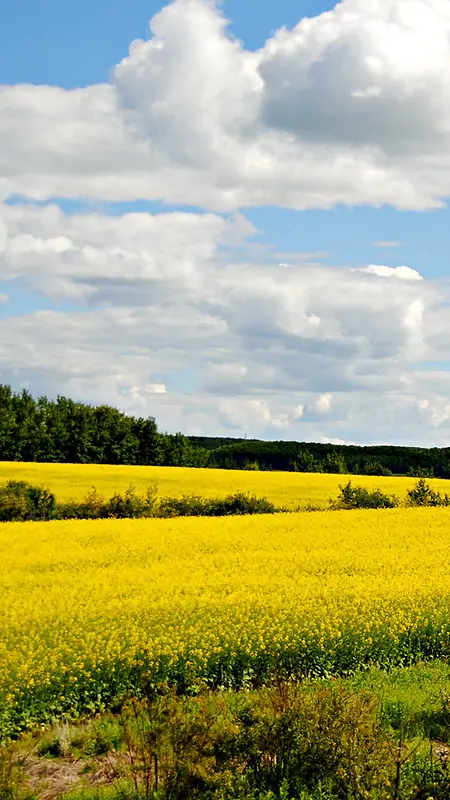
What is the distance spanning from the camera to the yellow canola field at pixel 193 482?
43.5 m

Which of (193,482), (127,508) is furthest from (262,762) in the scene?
(193,482)

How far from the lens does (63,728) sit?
448 inches

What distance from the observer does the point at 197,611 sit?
51.1 ft

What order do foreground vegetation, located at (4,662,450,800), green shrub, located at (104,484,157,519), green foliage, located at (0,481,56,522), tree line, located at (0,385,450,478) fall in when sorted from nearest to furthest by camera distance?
foreground vegetation, located at (4,662,450,800)
green foliage, located at (0,481,56,522)
green shrub, located at (104,484,157,519)
tree line, located at (0,385,450,478)

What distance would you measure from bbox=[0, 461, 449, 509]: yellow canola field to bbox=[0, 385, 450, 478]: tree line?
20446 millimetres

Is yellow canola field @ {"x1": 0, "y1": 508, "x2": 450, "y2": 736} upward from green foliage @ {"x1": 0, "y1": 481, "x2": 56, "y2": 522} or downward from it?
downward

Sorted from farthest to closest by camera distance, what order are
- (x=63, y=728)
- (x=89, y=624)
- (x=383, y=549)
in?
(x=383, y=549), (x=89, y=624), (x=63, y=728)

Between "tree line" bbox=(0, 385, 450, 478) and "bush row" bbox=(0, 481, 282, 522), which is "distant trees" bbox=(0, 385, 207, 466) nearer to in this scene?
"tree line" bbox=(0, 385, 450, 478)

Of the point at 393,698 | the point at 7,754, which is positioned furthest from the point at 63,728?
the point at 393,698

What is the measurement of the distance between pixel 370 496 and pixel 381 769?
1344 inches

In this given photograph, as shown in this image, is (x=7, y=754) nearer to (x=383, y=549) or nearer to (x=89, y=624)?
(x=89, y=624)

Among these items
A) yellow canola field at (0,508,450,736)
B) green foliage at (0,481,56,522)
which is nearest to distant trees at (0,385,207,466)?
green foliage at (0,481,56,522)

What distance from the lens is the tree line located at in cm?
7862

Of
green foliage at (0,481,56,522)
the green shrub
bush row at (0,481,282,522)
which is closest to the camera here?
green foliage at (0,481,56,522)
